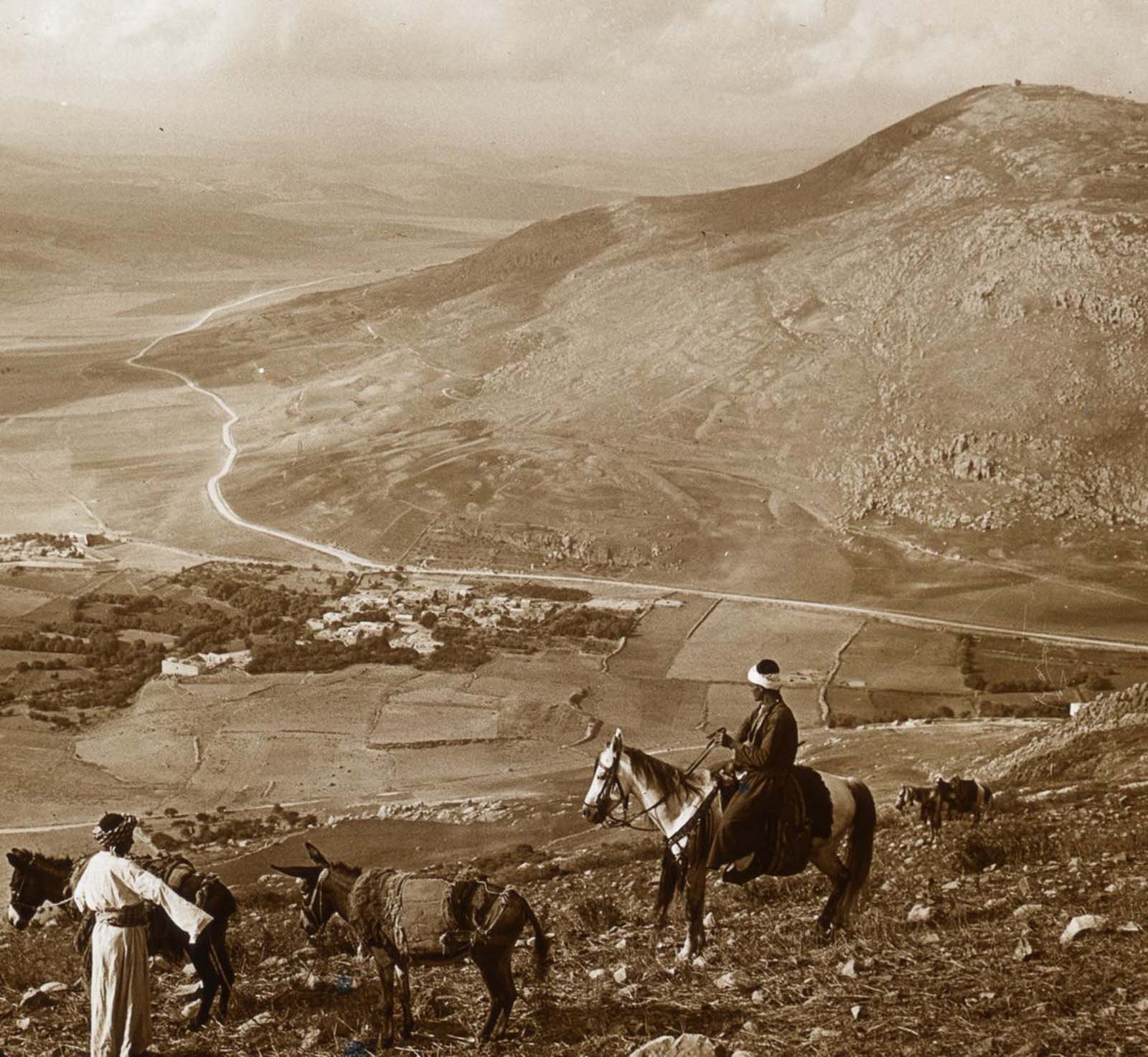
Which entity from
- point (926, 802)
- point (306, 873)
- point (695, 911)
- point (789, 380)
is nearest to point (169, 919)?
point (306, 873)

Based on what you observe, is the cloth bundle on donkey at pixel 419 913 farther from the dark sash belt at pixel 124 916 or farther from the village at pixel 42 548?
the village at pixel 42 548

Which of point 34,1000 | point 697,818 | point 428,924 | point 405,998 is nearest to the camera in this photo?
point 428,924

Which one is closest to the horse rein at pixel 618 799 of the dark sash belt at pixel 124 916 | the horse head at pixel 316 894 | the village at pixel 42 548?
the horse head at pixel 316 894

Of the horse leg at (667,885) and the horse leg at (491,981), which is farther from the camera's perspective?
the horse leg at (667,885)

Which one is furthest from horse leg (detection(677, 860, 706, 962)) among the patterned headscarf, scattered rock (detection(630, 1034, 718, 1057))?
the patterned headscarf

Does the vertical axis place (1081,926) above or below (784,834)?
below

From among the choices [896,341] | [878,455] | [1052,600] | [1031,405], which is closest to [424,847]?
[1052,600]

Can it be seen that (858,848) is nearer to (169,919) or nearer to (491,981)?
(491,981)

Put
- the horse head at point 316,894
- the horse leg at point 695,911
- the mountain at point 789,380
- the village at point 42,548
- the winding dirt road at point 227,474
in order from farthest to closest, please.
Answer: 1. the mountain at point 789,380
2. the winding dirt road at point 227,474
3. the village at point 42,548
4. the horse leg at point 695,911
5. the horse head at point 316,894

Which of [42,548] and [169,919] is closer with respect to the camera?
[169,919]
